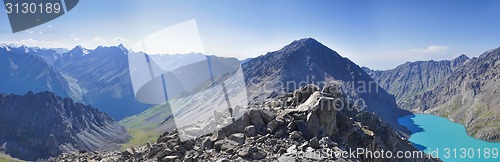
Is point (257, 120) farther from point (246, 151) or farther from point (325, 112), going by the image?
point (325, 112)

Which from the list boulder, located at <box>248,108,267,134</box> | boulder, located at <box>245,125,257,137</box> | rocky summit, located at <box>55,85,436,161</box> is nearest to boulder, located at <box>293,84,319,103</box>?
rocky summit, located at <box>55,85,436,161</box>

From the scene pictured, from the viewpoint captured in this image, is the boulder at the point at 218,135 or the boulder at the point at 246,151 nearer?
the boulder at the point at 246,151

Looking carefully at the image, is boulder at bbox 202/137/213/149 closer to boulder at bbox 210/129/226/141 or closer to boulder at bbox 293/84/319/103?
boulder at bbox 210/129/226/141

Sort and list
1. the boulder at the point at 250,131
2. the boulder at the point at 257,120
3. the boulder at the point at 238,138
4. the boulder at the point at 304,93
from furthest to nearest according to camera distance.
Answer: the boulder at the point at 304,93, the boulder at the point at 257,120, the boulder at the point at 250,131, the boulder at the point at 238,138

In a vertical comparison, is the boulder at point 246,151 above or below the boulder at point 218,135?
below

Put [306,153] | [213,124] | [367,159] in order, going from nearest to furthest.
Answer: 1. [306,153]
2. [213,124]
3. [367,159]

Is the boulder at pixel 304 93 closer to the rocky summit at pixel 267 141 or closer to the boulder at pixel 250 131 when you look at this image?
the rocky summit at pixel 267 141

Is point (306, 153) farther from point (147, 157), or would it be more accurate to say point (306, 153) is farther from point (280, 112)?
point (147, 157)

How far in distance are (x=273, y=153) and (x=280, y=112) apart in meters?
7.58

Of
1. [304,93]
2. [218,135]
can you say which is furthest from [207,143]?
[304,93]

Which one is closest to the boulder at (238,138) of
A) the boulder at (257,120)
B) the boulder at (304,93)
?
the boulder at (257,120)

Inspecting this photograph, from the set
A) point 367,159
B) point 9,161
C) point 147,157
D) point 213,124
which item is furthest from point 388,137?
point 9,161

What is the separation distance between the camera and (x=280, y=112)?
27.5 meters

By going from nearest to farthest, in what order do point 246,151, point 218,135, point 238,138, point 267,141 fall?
point 246,151 < point 267,141 < point 238,138 < point 218,135
